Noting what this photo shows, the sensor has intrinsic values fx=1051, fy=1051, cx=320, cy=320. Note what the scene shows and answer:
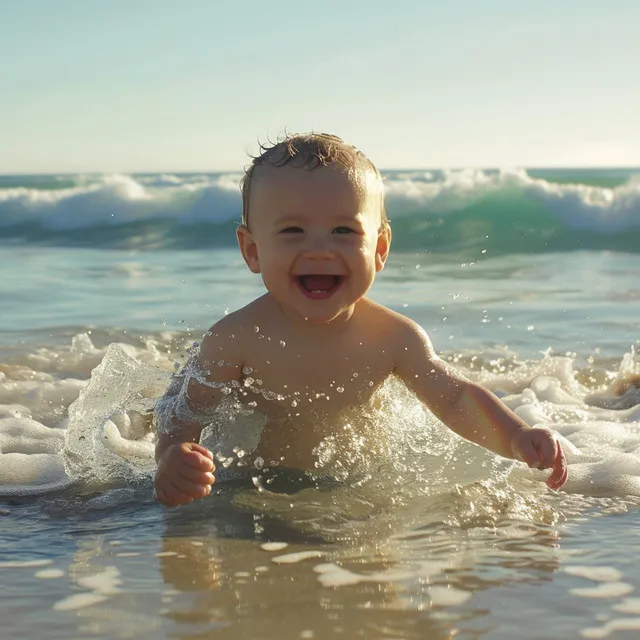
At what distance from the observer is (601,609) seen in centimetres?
214

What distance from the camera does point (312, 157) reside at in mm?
3088

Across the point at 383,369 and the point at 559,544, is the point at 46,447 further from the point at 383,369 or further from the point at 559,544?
the point at 559,544

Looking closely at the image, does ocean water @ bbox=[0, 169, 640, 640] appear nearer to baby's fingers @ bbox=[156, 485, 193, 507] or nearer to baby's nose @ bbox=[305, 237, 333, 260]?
baby's fingers @ bbox=[156, 485, 193, 507]

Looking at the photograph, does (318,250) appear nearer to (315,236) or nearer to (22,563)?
(315,236)

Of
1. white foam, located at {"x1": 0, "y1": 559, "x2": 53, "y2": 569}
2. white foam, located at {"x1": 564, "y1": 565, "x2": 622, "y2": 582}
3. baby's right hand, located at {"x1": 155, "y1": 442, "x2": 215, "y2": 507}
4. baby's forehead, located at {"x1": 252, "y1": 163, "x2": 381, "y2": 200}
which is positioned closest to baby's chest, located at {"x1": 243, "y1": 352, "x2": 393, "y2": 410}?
baby's forehead, located at {"x1": 252, "y1": 163, "x2": 381, "y2": 200}

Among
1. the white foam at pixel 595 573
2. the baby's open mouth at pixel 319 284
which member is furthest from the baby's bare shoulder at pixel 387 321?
the white foam at pixel 595 573

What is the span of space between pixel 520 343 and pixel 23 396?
3.08 meters

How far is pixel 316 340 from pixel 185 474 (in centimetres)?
84

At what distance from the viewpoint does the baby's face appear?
9.95ft

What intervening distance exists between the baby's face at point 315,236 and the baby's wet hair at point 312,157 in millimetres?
26

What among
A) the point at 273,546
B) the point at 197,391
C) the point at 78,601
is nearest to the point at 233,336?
the point at 197,391

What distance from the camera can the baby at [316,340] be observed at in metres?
3.04

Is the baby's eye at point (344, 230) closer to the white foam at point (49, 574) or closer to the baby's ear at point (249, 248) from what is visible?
the baby's ear at point (249, 248)

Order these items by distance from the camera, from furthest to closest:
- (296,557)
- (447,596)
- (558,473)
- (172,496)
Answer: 1. (558,473)
2. (172,496)
3. (296,557)
4. (447,596)
